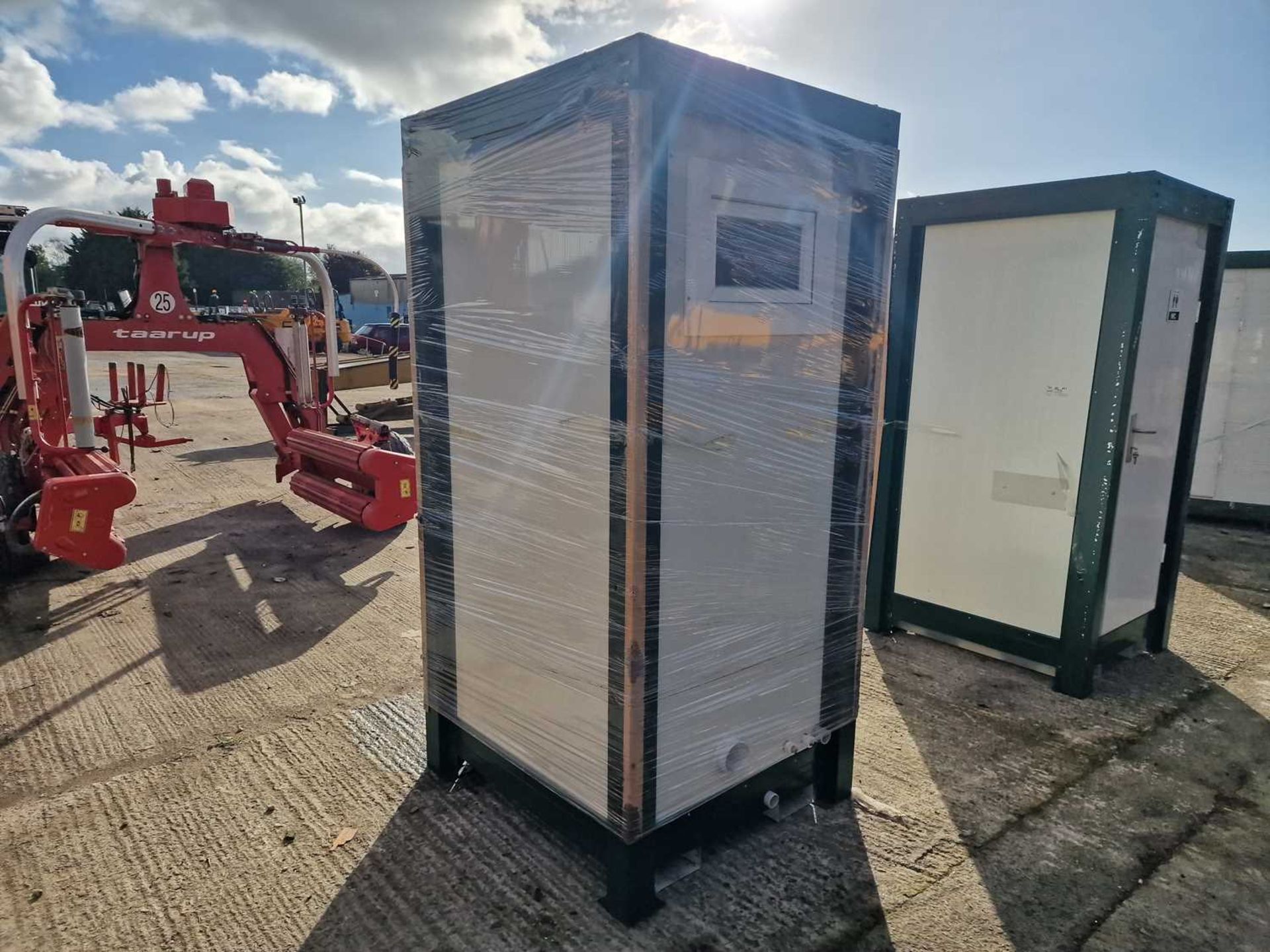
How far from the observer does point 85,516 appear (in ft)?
14.8

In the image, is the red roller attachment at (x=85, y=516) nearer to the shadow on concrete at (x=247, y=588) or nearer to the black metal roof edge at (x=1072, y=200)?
the shadow on concrete at (x=247, y=588)

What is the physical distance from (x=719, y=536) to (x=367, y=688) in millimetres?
2200

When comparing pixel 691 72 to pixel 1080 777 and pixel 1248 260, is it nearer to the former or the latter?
pixel 1080 777

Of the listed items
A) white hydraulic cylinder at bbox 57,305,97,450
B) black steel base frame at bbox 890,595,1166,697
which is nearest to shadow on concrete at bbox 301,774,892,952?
black steel base frame at bbox 890,595,1166,697

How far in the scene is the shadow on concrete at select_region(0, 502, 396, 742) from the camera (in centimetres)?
409

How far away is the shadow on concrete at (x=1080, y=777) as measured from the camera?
2449 mm

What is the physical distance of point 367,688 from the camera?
3.80 meters

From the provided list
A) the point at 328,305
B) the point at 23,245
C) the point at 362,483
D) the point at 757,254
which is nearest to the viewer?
the point at 757,254

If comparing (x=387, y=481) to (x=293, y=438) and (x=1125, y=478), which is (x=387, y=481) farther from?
(x=1125, y=478)

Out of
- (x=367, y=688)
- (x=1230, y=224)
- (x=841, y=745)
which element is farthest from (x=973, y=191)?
(x=367, y=688)

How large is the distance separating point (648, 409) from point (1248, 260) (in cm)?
662

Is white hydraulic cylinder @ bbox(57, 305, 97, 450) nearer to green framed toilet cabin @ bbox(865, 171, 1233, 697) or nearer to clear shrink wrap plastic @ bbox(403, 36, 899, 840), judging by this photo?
clear shrink wrap plastic @ bbox(403, 36, 899, 840)

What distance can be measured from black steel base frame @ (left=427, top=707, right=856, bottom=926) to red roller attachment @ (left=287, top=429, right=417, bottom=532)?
286 centimetres

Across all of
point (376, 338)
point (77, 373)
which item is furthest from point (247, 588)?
point (376, 338)
